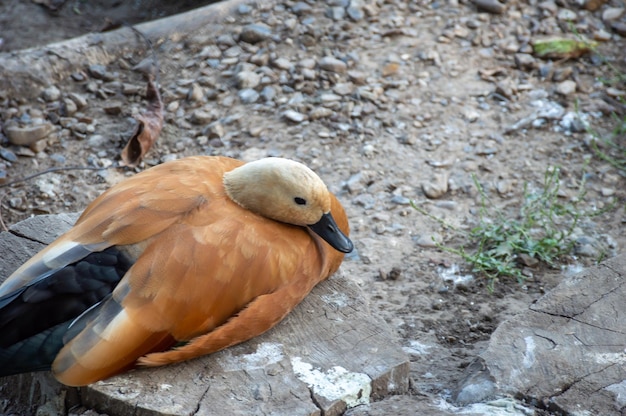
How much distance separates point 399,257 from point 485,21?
7.84ft

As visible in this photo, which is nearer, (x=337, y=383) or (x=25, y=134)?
(x=337, y=383)

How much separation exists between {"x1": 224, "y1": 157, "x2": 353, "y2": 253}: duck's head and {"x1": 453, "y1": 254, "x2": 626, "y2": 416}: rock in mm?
674

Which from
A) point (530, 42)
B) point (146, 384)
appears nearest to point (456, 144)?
point (530, 42)

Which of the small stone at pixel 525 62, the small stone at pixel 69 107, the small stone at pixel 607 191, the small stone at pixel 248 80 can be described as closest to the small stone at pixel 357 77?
the small stone at pixel 248 80

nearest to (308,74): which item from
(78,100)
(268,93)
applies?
(268,93)

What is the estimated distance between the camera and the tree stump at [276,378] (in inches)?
104

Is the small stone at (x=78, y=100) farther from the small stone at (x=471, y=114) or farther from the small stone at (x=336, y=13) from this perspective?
the small stone at (x=471, y=114)

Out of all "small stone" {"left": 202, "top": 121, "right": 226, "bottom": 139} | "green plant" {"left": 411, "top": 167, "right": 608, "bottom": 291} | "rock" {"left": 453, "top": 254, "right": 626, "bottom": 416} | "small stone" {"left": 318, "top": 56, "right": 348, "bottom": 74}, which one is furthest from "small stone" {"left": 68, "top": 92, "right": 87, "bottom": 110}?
"rock" {"left": 453, "top": 254, "right": 626, "bottom": 416}

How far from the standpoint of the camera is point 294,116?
199 inches

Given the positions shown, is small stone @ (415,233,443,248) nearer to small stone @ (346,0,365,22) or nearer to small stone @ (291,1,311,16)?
small stone @ (346,0,365,22)

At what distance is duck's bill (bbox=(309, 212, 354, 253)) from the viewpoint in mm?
3094

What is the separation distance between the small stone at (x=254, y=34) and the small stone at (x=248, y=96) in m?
0.51

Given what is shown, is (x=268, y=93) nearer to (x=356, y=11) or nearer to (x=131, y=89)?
(x=131, y=89)

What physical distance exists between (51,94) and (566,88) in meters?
3.26
